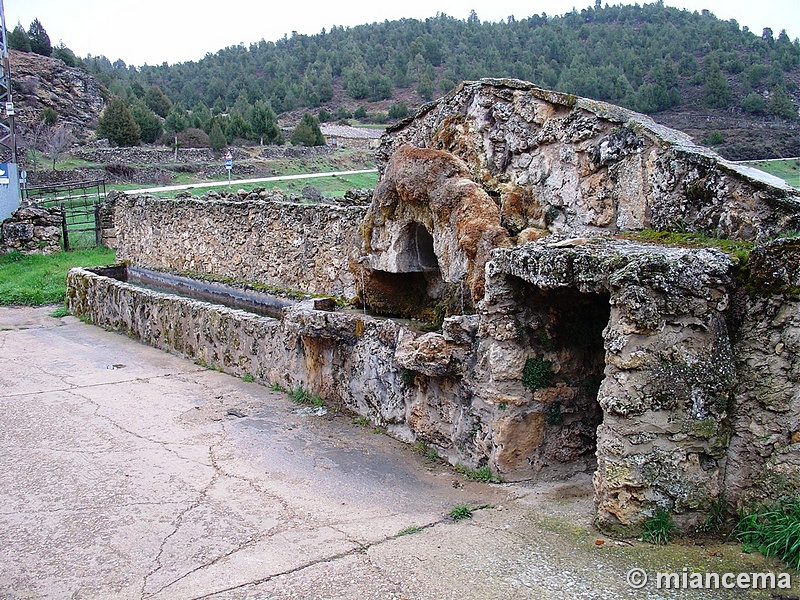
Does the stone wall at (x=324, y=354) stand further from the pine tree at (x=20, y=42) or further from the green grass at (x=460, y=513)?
the pine tree at (x=20, y=42)

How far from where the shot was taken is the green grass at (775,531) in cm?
391

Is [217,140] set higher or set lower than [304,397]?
higher

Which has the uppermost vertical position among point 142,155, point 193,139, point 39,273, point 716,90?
point 716,90

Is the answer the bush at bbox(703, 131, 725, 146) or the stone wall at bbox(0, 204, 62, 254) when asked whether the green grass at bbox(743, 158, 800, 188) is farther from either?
the stone wall at bbox(0, 204, 62, 254)

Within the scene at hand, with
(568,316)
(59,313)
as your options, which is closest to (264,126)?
(59,313)

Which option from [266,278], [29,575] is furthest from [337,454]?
[266,278]

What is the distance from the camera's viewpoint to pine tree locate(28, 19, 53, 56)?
216 feet

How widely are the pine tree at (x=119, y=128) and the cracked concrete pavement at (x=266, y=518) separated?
131 ft

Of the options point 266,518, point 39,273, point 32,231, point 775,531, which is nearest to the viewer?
point 775,531

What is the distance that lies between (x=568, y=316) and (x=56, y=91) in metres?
61.3

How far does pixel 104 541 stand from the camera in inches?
194

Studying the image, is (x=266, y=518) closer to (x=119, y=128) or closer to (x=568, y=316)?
(x=568, y=316)

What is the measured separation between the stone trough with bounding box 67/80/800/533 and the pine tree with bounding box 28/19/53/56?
66312mm

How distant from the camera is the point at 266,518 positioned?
5.18m
